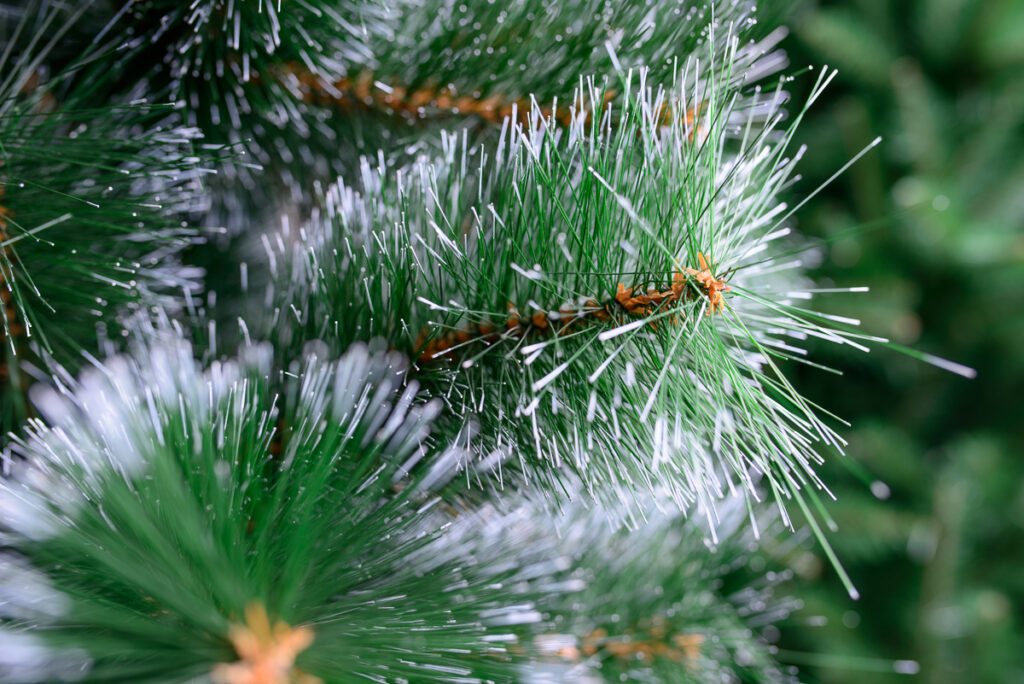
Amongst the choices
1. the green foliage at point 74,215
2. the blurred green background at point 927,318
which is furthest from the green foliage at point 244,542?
the blurred green background at point 927,318

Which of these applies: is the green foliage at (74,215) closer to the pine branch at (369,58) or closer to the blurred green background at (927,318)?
the pine branch at (369,58)

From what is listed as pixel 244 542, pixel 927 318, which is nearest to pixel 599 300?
pixel 244 542

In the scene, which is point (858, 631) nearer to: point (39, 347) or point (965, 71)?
point (965, 71)

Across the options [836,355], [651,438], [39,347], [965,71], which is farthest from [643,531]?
[965,71]

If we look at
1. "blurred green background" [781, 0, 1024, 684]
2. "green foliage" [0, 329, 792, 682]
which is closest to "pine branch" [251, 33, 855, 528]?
"green foliage" [0, 329, 792, 682]

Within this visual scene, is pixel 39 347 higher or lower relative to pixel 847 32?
lower

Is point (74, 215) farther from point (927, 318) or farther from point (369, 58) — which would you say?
point (927, 318)

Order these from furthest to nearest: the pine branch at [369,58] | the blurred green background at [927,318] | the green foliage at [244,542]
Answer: the blurred green background at [927,318] < the pine branch at [369,58] < the green foliage at [244,542]

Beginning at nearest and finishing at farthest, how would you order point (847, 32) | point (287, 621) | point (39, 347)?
point (287, 621) → point (39, 347) → point (847, 32)
